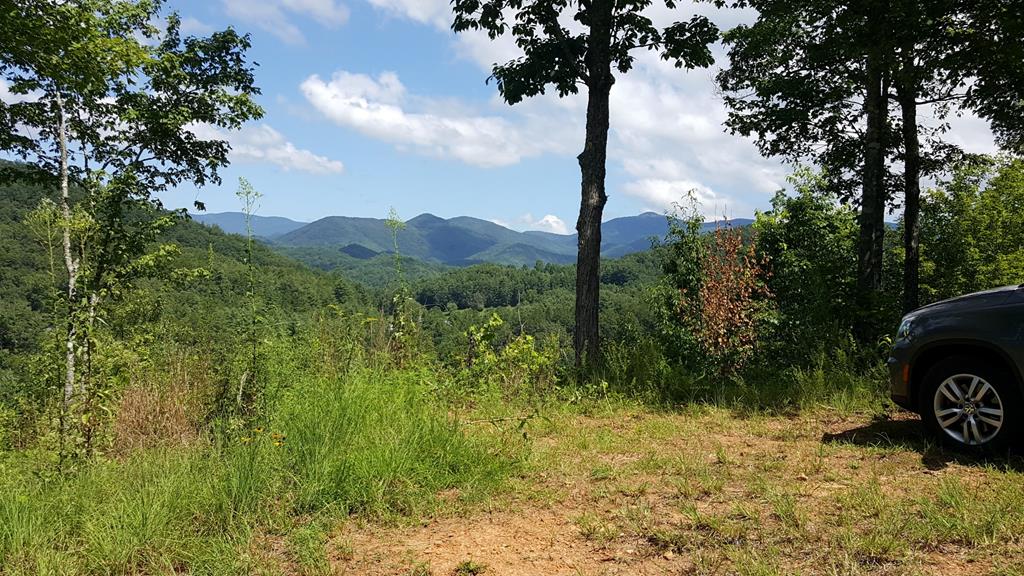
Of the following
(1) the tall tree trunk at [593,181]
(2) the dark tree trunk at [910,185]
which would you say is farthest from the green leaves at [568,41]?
(2) the dark tree trunk at [910,185]

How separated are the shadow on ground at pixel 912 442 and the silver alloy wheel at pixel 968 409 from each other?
0.52 ft

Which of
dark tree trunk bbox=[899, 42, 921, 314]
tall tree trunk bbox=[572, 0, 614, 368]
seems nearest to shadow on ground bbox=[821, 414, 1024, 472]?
tall tree trunk bbox=[572, 0, 614, 368]

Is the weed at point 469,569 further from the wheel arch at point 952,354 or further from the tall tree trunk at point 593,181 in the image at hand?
the tall tree trunk at point 593,181

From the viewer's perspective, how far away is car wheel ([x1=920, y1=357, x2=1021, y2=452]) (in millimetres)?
4324

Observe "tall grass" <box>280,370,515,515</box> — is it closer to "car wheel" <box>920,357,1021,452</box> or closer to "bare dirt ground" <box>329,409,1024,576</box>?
"bare dirt ground" <box>329,409,1024,576</box>

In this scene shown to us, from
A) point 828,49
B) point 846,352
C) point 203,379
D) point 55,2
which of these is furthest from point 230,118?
point 846,352

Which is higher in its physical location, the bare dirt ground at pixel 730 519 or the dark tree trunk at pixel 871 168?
the dark tree trunk at pixel 871 168

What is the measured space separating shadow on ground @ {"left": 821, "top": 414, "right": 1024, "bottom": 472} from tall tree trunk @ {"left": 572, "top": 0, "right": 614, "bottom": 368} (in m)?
4.14

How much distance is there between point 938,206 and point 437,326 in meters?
22.3

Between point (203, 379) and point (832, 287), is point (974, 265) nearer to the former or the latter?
point (832, 287)

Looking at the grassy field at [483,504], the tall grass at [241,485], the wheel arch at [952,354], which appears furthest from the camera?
the wheel arch at [952,354]

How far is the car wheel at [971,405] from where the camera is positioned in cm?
432

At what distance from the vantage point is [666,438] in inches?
222

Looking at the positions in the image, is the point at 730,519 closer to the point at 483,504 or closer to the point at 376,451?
the point at 483,504
